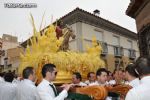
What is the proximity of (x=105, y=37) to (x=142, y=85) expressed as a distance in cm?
2733

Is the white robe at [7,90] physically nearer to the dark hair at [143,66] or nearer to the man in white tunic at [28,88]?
the man in white tunic at [28,88]

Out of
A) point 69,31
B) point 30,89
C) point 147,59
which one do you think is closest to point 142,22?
point 69,31

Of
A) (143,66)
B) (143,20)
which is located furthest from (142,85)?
(143,20)

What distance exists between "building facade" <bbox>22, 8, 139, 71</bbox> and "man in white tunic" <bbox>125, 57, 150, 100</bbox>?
19039mm

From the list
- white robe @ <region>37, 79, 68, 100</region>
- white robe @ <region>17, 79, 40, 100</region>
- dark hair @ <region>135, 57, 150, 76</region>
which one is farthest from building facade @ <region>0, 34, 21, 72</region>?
dark hair @ <region>135, 57, 150, 76</region>

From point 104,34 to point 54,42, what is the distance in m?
21.5

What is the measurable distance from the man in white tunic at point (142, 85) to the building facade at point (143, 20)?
986 centimetres

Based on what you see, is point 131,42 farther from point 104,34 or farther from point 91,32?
point 91,32

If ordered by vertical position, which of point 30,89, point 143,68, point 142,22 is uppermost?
point 142,22

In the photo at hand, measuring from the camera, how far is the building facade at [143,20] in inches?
493

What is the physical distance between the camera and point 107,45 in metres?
29.9

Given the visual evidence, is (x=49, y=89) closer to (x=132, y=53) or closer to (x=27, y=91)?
(x=27, y=91)

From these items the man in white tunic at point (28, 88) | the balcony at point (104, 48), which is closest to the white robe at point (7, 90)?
the man in white tunic at point (28, 88)

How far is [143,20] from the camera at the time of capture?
13297 millimetres
